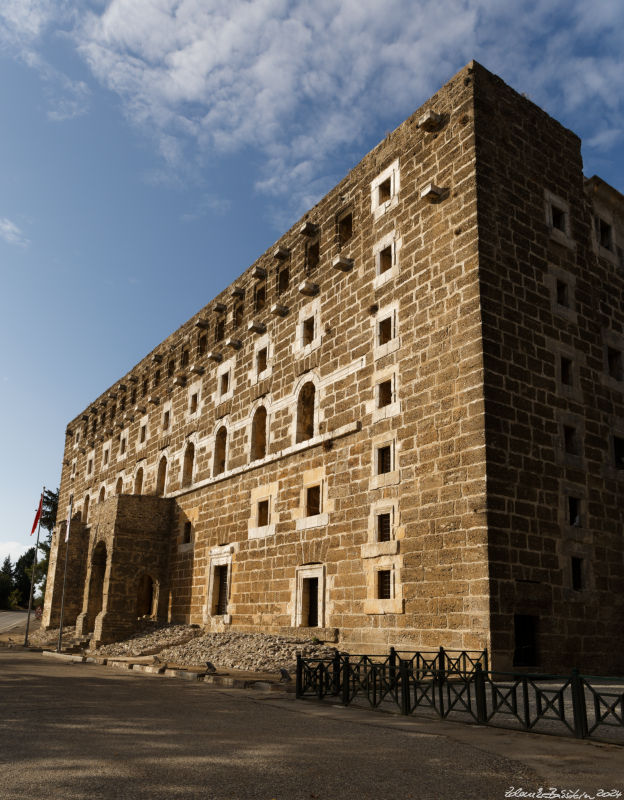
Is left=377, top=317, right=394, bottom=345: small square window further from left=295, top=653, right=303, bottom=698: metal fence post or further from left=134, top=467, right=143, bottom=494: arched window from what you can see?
left=134, top=467, right=143, bottom=494: arched window

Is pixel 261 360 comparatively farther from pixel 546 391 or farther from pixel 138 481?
pixel 138 481

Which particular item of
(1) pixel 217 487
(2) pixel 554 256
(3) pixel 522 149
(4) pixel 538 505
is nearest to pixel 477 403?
(4) pixel 538 505

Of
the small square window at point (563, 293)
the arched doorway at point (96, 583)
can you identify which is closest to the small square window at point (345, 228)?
the small square window at point (563, 293)

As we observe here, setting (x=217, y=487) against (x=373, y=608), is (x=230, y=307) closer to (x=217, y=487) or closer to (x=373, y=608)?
(x=217, y=487)

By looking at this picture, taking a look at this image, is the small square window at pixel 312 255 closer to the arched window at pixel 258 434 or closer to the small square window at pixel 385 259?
the small square window at pixel 385 259

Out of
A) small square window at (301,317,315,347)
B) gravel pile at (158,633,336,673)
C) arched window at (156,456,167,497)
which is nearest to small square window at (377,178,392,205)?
small square window at (301,317,315,347)

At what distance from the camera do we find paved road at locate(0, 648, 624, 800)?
16.5 feet

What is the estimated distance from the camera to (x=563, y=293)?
15.9m

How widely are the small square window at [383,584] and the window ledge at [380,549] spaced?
38cm

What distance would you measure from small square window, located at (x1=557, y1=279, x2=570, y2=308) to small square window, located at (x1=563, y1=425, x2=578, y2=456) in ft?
9.27

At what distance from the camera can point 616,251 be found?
58.0 ft

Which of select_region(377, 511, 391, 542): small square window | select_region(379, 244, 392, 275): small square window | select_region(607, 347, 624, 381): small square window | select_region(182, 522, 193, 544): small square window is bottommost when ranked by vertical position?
select_region(377, 511, 391, 542): small square window

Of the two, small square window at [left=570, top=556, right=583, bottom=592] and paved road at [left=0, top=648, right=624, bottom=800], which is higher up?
small square window at [left=570, top=556, right=583, bottom=592]

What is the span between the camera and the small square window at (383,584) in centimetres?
1483
